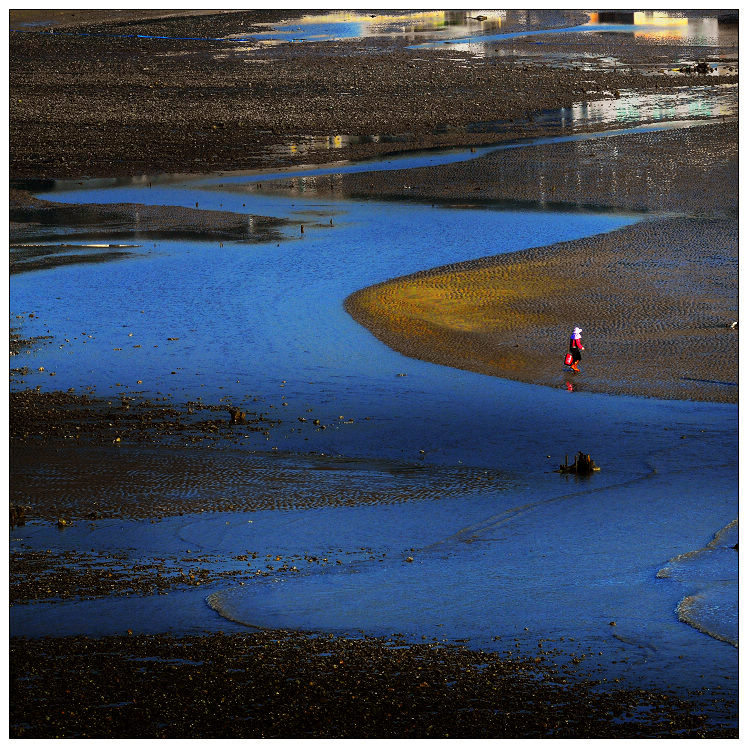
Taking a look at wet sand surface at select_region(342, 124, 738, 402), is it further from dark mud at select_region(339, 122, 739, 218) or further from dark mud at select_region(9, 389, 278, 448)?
dark mud at select_region(9, 389, 278, 448)

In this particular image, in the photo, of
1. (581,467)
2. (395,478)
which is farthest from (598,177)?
(395,478)

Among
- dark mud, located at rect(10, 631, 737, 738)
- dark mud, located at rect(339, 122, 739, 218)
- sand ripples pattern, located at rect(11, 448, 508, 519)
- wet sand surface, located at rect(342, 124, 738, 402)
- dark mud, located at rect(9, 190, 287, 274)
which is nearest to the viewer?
dark mud, located at rect(10, 631, 737, 738)

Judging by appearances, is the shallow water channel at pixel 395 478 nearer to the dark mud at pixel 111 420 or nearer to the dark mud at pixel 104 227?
the dark mud at pixel 111 420

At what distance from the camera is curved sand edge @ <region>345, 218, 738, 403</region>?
67.8ft

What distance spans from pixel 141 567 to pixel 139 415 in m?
5.34

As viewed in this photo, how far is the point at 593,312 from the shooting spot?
77.7 ft

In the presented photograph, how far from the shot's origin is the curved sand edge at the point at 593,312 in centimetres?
2066

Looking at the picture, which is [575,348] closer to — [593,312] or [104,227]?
[593,312]

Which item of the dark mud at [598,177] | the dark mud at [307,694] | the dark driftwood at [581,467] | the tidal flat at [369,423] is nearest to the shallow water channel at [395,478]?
the tidal flat at [369,423]

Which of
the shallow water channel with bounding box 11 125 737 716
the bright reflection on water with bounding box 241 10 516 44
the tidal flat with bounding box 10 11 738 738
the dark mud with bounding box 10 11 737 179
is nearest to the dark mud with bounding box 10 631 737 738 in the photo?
the tidal flat with bounding box 10 11 738 738

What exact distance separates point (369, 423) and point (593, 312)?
22.3 ft

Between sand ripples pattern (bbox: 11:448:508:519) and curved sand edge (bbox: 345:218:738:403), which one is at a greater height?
curved sand edge (bbox: 345:218:738:403)

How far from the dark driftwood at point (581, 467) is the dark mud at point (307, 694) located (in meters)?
5.27

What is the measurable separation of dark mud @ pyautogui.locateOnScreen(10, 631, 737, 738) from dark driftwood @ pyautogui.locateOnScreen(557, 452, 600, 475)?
5.27 m
